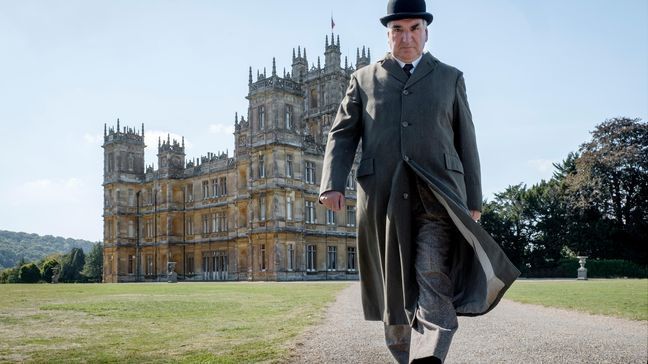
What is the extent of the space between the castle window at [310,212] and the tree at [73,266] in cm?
4042

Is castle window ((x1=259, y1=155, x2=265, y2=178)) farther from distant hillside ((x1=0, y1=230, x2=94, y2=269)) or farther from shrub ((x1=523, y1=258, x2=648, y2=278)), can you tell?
distant hillside ((x1=0, y1=230, x2=94, y2=269))

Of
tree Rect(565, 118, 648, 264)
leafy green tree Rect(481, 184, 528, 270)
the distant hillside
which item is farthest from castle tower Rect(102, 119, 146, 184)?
the distant hillside

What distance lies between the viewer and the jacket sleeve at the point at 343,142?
4.27 m

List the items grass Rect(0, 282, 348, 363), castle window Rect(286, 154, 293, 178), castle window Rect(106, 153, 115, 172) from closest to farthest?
grass Rect(0, 282, 348, 363) → castle window Rect(286, 154, 293, 178) → castle window Rect(106, 153, 115, 172)

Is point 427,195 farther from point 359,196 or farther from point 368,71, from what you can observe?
point 368,71

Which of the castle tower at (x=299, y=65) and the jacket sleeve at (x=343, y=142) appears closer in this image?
the jacket sleeve at (x=343, y=142)

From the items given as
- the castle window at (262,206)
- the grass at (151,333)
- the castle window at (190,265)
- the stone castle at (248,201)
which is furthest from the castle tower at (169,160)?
the grass at (151,333)

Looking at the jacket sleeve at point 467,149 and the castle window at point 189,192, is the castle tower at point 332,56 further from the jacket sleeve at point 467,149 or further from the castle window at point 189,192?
the jacket sleeve at point 467,149

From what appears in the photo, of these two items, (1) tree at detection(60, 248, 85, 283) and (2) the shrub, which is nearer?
(2) the shrub

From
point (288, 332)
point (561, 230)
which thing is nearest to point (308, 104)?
point (561, 230)

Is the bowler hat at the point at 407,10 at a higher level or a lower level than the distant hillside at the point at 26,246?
lower

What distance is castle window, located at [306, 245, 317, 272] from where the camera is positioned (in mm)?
42094

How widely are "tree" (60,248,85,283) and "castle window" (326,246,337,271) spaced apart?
40311 millimetres

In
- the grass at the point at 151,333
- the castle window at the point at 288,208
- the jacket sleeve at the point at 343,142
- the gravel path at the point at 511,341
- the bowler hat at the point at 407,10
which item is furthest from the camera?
the castle window at the point at 288,208
